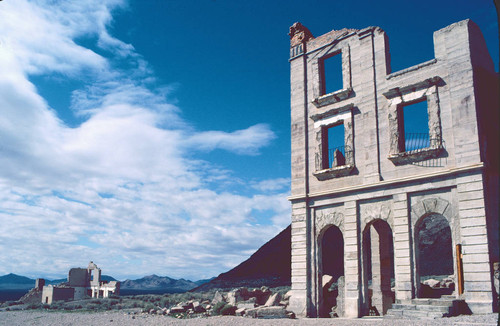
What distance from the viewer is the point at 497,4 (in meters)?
1.90

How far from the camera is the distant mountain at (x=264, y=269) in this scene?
45.9 meters

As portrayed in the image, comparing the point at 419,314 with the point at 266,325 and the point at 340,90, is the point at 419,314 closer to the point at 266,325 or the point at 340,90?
the point at 266,325

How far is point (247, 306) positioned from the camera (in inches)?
790

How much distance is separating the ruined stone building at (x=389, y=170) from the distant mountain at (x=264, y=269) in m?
26.1

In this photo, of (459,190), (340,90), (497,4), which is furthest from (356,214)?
(497,4)

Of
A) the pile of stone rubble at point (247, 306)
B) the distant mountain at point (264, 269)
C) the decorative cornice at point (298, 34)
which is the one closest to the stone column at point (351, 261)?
the pile of stone rubble at point (247, 306)

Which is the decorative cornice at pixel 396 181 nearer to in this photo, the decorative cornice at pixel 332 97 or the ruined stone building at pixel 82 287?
the decorative cornice at pixel 332 97

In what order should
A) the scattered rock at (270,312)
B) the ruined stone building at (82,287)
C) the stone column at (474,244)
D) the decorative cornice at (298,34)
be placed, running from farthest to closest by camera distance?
1. the ruined stone building at (82,287)
2. the decorative cornice at (298,34)
3. the scattered rock at (270,312)
4. the stone column at (474,244)

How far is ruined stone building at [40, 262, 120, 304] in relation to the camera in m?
38.2

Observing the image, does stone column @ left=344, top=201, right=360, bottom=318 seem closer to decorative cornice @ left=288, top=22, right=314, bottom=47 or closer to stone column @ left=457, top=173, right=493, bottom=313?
stone column @ left=457, top=173, right=493, bottom=313

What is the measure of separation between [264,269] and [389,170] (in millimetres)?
34284

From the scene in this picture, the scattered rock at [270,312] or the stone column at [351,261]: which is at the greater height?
the stone column at [351,261]

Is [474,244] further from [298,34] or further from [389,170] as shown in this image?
[298,34]

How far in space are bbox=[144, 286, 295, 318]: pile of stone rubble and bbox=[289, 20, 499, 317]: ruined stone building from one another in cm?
108
